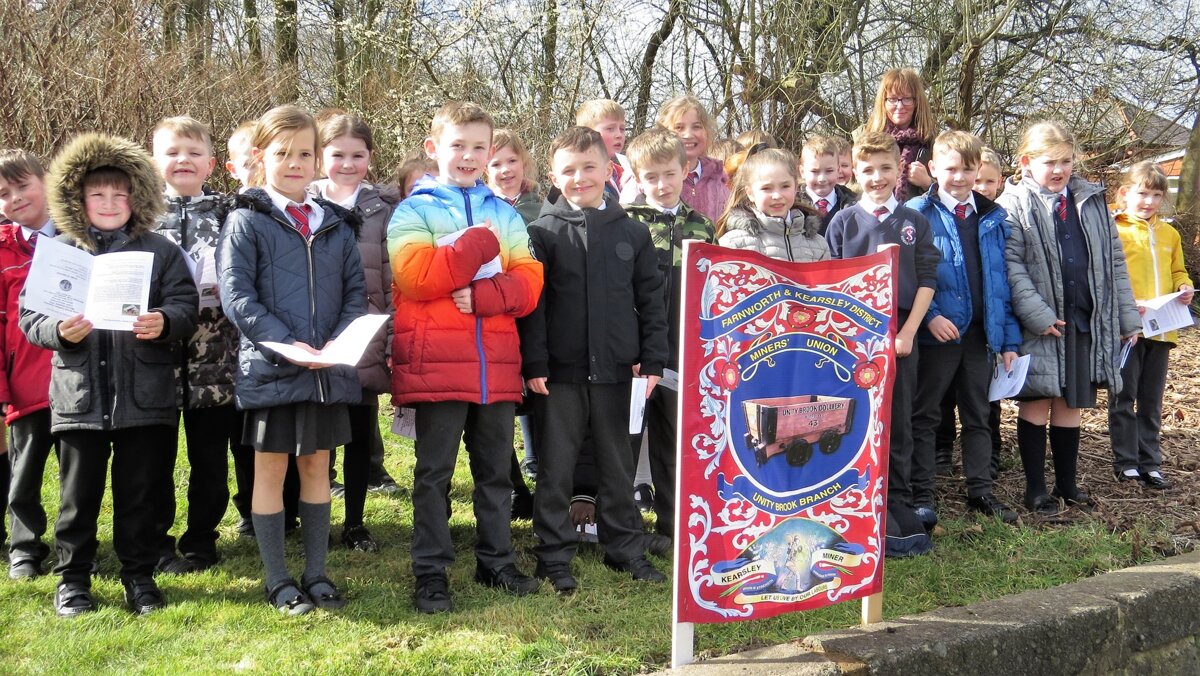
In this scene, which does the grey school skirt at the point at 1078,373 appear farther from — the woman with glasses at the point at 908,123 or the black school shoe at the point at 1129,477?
the woman with glasses at the point at 908,123

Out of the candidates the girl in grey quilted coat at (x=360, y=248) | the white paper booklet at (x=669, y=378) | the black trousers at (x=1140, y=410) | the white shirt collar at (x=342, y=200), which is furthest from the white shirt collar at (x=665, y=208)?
the black trousers at (x=1140, y=410)

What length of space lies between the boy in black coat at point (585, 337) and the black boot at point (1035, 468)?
244cm

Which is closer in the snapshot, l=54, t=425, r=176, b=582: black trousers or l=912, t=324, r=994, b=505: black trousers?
l=54, t=425, r=176, b=582: black trousers

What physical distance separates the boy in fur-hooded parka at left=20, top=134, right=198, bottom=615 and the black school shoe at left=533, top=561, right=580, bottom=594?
5.05 feet

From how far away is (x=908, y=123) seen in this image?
639cm

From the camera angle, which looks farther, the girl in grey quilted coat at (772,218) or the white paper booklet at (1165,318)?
the white paper booklet at (1165,318)

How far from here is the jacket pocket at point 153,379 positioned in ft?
12.9

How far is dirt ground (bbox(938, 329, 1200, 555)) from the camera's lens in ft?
17.1

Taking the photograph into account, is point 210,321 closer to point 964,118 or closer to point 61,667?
point 61,667

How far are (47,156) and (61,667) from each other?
17.1ft

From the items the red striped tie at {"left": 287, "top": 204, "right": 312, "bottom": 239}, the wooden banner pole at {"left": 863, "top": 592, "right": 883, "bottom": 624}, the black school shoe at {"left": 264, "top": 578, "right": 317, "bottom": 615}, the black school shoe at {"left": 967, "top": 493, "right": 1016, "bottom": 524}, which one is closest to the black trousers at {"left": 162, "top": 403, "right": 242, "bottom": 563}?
the black school shoe at {"left": 264, "top": 578, "right": 317, "bottom": 615}

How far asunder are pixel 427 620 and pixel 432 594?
171mm

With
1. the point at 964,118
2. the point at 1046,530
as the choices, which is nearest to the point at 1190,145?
the point at 964,118

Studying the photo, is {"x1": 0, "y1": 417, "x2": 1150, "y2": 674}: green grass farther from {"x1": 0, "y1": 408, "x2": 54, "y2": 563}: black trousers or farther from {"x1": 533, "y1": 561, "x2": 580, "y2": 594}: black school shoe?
{"x1": 0, "y1": 408, "x2": 54, "y2": 563}: black trousers
